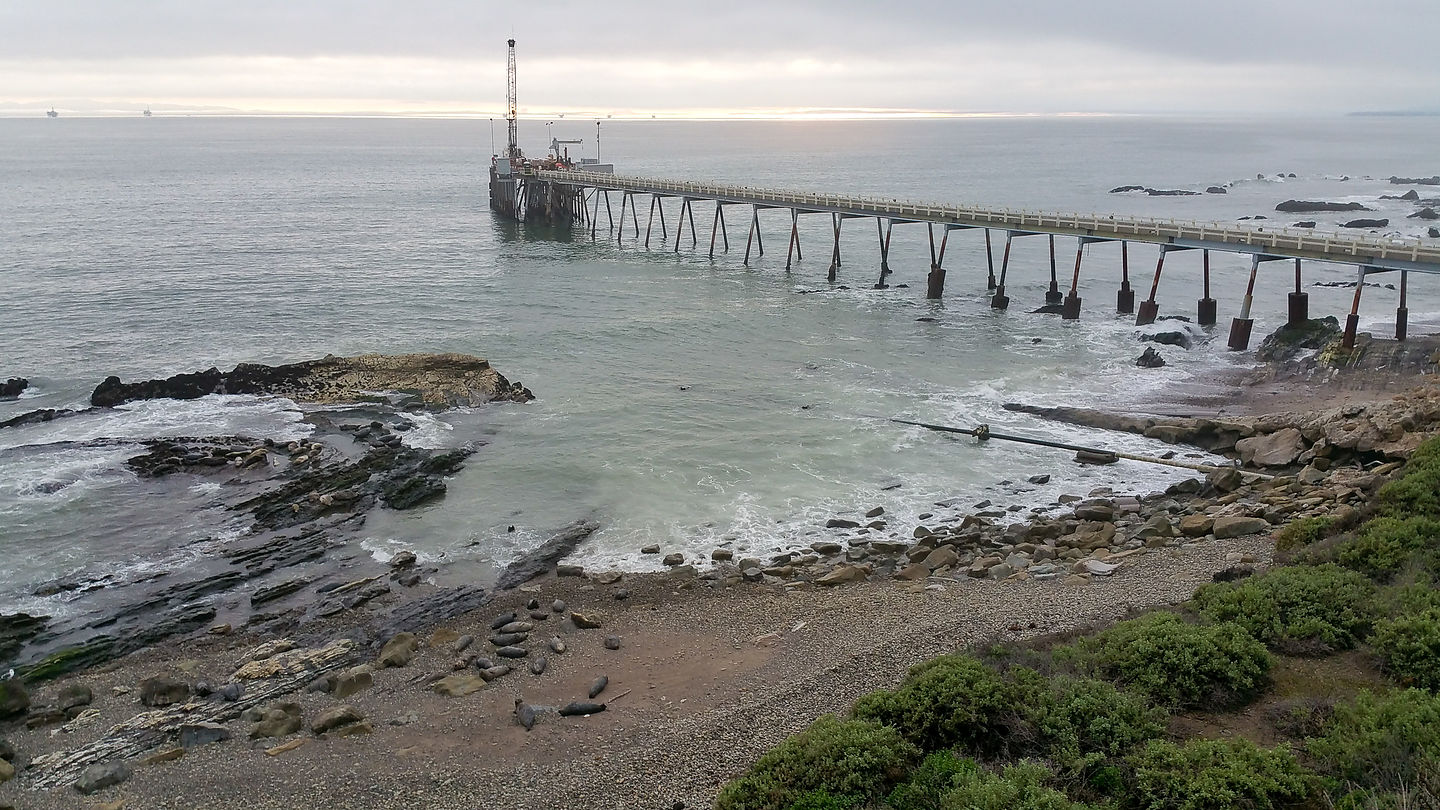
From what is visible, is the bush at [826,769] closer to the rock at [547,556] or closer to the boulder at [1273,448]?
the rock at [547,556]

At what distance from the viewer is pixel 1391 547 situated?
1781 centimetres

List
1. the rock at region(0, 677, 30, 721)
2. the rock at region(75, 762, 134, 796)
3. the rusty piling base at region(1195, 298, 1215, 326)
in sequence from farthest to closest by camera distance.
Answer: the rusty piling base at region(1195, 298, 1215, 326)
the rock at region(0, 677, 30, 721)
the rock at region(75, 762, 134, 796)

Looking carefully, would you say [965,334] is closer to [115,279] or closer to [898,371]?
[898,371]

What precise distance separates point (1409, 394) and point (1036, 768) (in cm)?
2403

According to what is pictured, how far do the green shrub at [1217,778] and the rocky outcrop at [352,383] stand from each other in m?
28.3

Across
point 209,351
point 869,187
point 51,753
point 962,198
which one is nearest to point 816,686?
point 51,753

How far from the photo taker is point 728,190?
67.2m

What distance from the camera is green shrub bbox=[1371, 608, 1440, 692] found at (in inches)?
537

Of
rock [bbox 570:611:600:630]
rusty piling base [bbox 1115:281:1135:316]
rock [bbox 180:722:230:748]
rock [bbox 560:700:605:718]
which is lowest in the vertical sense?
rock [bbox 180:722:230:748]

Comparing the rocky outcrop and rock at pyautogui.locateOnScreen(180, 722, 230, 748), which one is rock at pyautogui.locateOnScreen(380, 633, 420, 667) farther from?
the rocky outcrop

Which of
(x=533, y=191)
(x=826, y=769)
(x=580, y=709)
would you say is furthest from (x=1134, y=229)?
(x=533, y=191)

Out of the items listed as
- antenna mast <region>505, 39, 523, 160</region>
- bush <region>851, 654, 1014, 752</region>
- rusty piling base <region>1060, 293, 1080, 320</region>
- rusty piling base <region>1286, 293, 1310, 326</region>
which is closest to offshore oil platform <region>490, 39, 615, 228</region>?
antenna mast <region>505, 39, 523, 160</region>

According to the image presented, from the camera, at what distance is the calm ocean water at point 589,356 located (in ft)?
88.5

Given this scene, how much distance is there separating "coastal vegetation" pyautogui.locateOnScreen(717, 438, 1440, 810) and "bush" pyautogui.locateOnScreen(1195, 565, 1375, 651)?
0.03m
